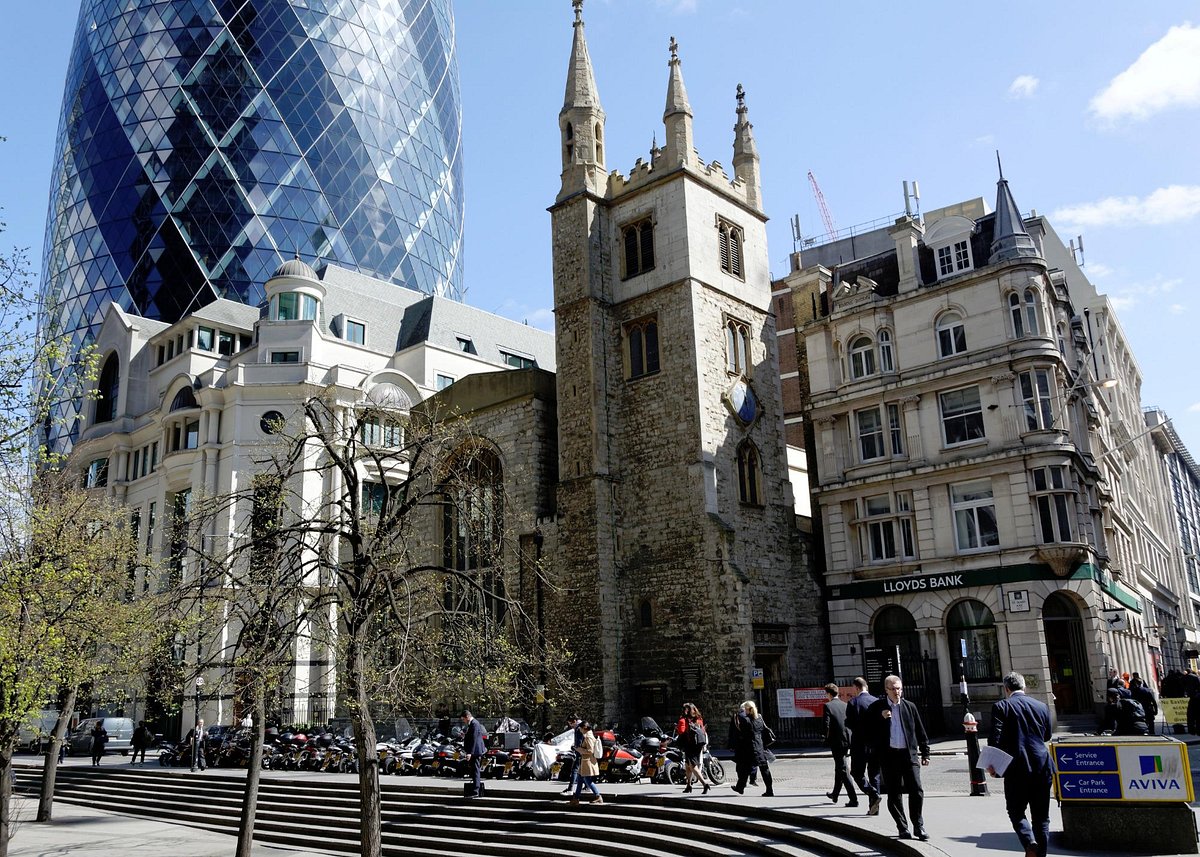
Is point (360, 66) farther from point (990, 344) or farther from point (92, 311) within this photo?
point (990, 344)

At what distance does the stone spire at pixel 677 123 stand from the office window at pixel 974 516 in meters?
14.4

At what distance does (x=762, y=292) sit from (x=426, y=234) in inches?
1849

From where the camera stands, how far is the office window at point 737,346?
33562 millimetres

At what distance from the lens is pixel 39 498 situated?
93.1ft

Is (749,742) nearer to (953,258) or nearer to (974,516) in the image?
(974,516)

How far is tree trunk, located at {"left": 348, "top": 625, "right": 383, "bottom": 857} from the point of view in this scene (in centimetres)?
1509

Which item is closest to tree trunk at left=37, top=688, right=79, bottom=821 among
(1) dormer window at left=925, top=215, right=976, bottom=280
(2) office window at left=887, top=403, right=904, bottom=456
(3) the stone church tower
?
(3) the stone church tower

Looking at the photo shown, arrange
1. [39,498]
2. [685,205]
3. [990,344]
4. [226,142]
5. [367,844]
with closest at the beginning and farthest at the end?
[367,844]
[39,498]
[990,344]
[685,205]
[226,142]

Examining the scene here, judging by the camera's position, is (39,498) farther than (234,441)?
No

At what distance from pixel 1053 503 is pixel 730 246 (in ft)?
46.2

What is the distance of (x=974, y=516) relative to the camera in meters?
29.8

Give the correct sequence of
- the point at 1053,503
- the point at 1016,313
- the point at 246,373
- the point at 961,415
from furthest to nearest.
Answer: the point at 246,373 → the point at 961,415 → the point at 1016,313 → the point at 1053,503

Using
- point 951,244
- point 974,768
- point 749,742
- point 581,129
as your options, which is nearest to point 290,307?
point 581,129

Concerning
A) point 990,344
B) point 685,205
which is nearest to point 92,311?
point 685,205
